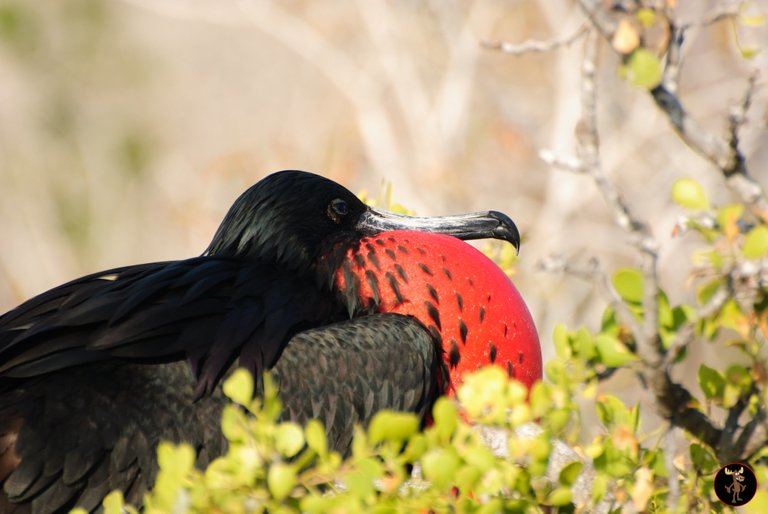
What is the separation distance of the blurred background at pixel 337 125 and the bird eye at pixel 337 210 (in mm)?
334

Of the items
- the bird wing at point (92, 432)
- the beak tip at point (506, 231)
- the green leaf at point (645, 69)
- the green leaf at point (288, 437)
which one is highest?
the green leaf at point (645, 69)

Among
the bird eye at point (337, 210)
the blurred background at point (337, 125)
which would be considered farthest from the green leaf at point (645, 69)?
the blurred background at point (337, 125)

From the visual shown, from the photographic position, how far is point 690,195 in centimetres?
160

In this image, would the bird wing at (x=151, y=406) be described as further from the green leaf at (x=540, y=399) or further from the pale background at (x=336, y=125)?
the pale background at (x=336, y=125)

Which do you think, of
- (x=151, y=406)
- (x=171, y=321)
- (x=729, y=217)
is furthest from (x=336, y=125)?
(x=729, y=217)

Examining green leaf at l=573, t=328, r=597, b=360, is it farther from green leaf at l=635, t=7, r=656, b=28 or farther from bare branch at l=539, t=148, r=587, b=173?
green leaf at l=635, t=7, r=656, b=28

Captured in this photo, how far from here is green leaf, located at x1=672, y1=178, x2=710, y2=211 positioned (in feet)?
5.24

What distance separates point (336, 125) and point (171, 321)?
5620 millimetres

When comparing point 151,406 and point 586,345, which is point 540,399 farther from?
point 151,406

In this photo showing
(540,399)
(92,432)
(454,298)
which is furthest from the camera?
(454,298)

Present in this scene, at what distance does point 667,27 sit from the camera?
1834 millimetres

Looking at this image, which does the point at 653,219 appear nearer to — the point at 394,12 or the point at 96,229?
the point at 394,12

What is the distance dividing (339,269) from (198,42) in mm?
9975

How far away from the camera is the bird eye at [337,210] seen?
282cm
